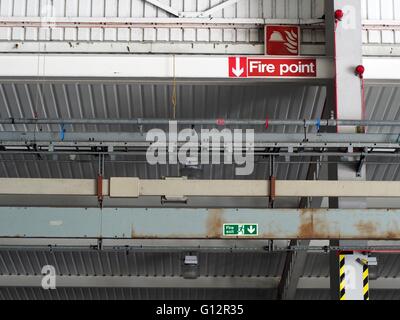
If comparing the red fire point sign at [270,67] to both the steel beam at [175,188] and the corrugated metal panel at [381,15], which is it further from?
the steel beam at [175,188]

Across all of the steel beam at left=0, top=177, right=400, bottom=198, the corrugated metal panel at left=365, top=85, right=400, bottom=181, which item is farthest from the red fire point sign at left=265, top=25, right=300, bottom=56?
the steel beam at left=0, top=177, right=400, bottom=198

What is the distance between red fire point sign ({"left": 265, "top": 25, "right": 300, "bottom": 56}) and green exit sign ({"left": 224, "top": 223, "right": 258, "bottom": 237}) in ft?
10.7

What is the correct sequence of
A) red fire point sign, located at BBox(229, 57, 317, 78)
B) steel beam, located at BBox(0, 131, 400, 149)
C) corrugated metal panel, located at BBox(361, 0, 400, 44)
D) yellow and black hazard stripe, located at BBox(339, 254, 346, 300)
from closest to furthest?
1. steel beam, located at BBox(0, 131, 400, 149)
2. yellow and black hazard stripe, located at BBox(339, 254, 346, 300)
3. red fire point sign, located at BBox(229, 57, 317, 78)
4. corrugated metal panel, located at BBox(361, 0, 400, 44)

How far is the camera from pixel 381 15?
11.8 m

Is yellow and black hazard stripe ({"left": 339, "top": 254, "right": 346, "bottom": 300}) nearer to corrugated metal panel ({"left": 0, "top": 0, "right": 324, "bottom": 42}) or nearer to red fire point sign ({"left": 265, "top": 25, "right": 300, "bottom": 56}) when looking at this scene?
red fire point sign ({"left": 265, "top": 25, "right": 300, "bottom": 56})

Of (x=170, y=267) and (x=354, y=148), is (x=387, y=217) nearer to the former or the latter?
(x=354, y=148)

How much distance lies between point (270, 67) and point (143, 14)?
234 cm

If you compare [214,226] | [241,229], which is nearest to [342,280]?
[241,229]

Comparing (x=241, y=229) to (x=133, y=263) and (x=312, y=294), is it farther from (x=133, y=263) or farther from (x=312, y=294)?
(x=312, y=294)

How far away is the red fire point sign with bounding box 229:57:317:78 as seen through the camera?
11.3 metres

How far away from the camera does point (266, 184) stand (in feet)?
32.2

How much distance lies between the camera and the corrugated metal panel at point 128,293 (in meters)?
15.6
